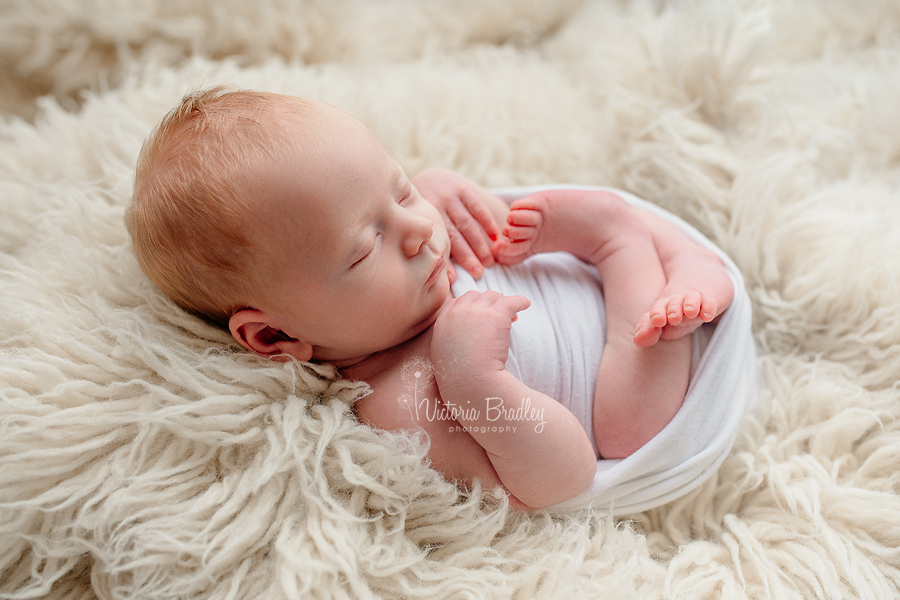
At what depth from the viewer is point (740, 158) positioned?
1117 millimetres

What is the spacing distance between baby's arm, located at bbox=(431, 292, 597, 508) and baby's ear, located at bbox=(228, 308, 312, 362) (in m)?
0.19

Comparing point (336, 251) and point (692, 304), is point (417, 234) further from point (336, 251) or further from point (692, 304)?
point (692, 304)

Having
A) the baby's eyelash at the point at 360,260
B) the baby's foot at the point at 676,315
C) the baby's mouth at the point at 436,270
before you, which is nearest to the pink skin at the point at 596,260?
the baby's foot at the point at 676,315

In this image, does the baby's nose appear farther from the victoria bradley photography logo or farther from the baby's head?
the victoria bradley photography logo

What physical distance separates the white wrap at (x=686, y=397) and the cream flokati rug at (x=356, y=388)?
5 centimetres

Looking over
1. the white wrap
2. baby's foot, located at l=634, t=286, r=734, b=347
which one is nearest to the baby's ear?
the white wrap

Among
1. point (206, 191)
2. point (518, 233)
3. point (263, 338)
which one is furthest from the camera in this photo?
point (518, 233)

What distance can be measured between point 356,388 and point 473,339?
187 mm

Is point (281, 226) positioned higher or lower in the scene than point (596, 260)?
higher

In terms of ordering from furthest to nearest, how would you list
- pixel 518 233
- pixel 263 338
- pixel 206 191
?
pixel 518 233, pixel 263 338, pixel 206 191

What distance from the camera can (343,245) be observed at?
0.77m

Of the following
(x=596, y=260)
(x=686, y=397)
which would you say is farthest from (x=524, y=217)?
(x=686, y=397)

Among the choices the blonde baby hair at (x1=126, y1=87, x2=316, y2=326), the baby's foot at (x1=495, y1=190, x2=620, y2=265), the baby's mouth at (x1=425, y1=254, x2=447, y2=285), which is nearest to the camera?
the blonde baby hair at (x1=126, y1=87, x2=316, y2=326)

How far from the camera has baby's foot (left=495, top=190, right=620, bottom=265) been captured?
97 centimetres
